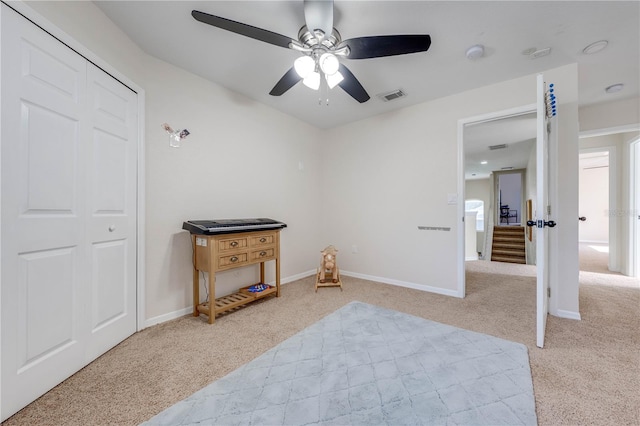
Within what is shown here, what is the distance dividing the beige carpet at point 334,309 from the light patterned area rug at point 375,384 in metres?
0.11

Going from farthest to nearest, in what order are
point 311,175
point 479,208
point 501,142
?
point 479,208 < point 501,142 < point 311,175

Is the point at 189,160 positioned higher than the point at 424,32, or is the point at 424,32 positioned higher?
the point at 424,32

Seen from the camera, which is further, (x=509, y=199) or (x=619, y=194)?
(x=509, y=199)

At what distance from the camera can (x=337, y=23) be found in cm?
181

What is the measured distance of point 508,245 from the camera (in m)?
5.94

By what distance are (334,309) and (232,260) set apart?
1.16m

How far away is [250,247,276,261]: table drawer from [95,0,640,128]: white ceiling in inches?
72.8

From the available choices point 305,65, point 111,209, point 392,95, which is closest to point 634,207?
point 392,95

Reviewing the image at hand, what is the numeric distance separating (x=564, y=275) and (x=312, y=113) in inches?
135

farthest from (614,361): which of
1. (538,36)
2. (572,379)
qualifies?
(538,36)

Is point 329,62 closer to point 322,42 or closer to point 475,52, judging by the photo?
point 322,42

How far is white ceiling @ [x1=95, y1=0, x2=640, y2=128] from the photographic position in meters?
1.69

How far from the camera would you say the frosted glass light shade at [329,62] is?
5.52 feet

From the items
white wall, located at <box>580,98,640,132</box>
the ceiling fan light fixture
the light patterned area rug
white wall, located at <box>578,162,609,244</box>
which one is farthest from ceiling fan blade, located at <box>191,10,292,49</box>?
white wall, located at <box>578,162,609,244</box>
